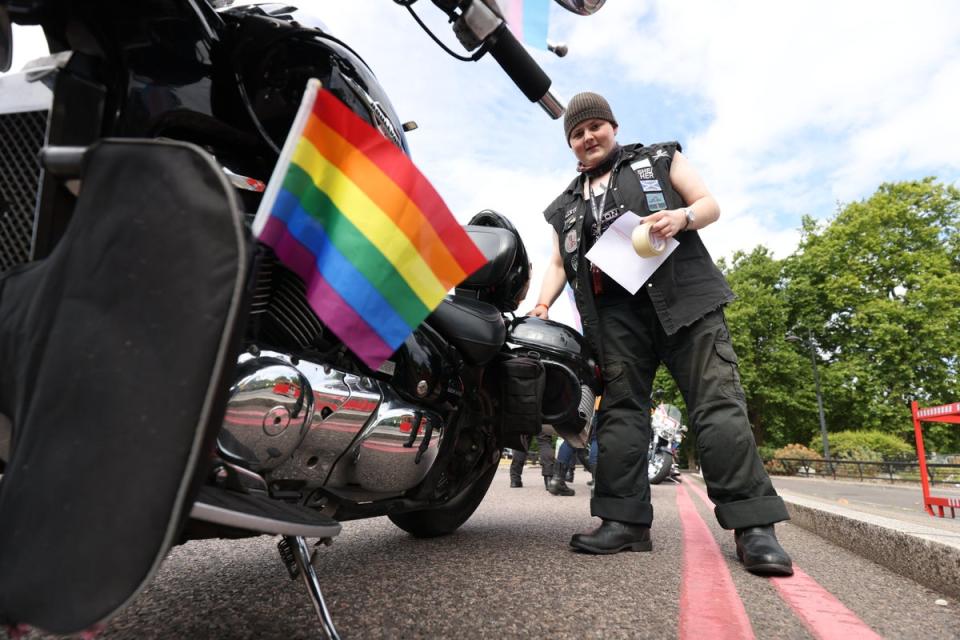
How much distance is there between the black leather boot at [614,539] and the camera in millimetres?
2410

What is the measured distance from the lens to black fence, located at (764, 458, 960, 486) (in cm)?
1479

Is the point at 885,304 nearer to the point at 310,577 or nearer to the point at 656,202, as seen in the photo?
the point at 656,202

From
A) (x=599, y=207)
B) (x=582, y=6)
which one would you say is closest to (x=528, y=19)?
(x=582, y=6)

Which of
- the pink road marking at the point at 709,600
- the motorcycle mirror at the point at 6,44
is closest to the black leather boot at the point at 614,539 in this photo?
the pink road marking at the point at 709,600

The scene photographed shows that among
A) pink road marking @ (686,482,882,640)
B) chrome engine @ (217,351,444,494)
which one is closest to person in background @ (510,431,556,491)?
pink road marking @ (686,482,882,640)

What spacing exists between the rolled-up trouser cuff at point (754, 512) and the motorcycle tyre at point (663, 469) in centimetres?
668

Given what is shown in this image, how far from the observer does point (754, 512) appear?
88.3 inches

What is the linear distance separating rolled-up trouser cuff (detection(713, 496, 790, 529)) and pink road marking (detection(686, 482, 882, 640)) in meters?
0.20

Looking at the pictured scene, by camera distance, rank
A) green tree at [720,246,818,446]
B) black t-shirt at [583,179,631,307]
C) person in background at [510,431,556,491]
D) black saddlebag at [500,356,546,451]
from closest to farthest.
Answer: black saddlebag at [500,356,546,451], black t-shirt at [583,179,631,307], person in background at [510,431,556,491], green tree at [720,246,818,446]

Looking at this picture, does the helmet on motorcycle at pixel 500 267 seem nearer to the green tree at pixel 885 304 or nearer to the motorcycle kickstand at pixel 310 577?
the motorcycle kickstand at pixel 310 577

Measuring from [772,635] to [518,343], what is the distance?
1.23 meters

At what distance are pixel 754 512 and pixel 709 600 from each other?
0.63 m

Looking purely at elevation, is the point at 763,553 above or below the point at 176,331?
below

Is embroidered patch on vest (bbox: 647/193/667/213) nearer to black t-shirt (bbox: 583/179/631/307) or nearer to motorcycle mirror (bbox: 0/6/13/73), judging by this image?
black t-shirt (bbox: 583/179/631/307)
